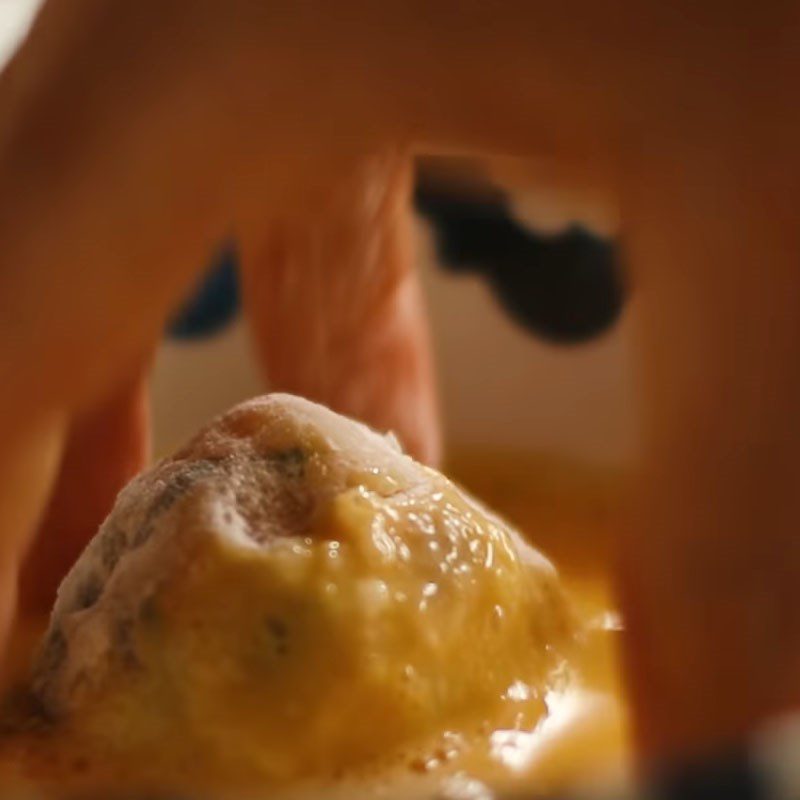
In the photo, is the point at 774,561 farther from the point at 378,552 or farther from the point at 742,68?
the point at 378,552

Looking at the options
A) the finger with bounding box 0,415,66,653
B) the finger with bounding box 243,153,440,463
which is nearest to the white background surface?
the finger with bounding box 243,153,440,463

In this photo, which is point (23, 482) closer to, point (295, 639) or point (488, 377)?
point (295, 639)

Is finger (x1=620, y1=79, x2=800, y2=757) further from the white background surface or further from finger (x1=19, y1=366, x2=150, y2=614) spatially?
the white background surface

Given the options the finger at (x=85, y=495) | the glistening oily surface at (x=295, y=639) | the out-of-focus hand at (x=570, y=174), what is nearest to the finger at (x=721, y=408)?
the out-of-focus hand at (x=570, y=174)

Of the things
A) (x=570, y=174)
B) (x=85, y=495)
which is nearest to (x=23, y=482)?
(x=570, y=174)

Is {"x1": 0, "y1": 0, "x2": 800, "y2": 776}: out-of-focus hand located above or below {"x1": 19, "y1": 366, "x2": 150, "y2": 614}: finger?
above

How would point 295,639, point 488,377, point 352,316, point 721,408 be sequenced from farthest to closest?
point 488,377 → point 352,316 → point 295,639 → point 721,408

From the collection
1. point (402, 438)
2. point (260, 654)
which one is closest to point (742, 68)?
point (260, 654)
